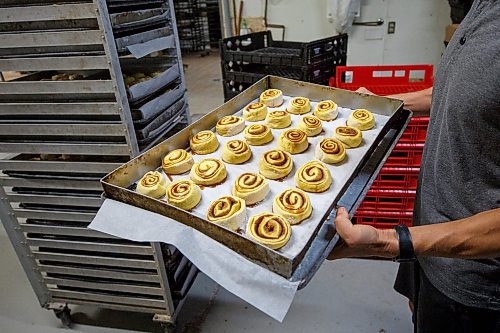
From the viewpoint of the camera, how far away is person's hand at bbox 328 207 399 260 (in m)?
0.82

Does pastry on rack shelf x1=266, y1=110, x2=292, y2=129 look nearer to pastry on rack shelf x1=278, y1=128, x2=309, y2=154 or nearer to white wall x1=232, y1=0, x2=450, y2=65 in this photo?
pastry on rack shelf x1=278, y1=128, x2=309, y2=154

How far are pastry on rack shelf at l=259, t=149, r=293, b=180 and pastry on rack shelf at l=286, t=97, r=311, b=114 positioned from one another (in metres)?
0.37

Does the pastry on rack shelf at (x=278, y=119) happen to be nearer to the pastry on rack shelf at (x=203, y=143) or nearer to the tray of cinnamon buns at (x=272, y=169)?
the tray of cinnamon buns at (x=272, y=169)

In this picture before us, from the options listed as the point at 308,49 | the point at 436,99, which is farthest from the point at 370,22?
the point at 436,99

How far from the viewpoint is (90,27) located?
3.92 feet

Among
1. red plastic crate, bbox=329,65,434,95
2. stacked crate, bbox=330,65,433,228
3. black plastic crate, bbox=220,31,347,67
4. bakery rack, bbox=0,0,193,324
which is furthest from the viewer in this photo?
black plastic crate, bbox=220,31,347,67

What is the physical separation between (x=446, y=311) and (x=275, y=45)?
230 centimetres

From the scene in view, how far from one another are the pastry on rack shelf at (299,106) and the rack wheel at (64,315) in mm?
1591

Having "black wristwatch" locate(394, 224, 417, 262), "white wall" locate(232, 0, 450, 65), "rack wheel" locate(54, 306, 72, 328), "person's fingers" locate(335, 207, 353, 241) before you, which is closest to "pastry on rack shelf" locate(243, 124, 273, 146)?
"person's fingers" locate(335, 207, 353, 241)

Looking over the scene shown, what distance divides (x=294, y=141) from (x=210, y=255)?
0.61 meters

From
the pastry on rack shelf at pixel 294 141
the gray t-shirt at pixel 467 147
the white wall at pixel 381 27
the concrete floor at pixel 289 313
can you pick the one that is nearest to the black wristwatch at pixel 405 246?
the gray t-shirt at pixel 467 147

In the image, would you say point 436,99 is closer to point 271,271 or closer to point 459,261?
point 459,261

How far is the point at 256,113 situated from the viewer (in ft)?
4.90

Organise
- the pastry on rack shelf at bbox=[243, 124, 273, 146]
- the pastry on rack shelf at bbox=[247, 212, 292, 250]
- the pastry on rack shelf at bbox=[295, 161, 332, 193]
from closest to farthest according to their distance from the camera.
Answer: the pastry on rack shelf at bbox=[247, 212, 292, 250], the pastry on rack shelf at bbox=[295, 161, 332, 193], the pastry on rack shelf at bbox=[243, 124, 273, 146]
